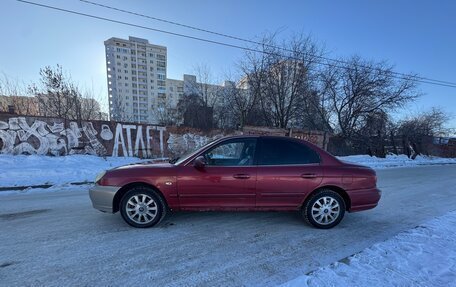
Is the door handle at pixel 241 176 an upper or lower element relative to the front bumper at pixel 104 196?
upper

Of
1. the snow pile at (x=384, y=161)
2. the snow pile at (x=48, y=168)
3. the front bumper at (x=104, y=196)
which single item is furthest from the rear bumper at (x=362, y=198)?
the snow pile at (x=384, y=161)

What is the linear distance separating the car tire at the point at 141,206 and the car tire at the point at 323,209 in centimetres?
253

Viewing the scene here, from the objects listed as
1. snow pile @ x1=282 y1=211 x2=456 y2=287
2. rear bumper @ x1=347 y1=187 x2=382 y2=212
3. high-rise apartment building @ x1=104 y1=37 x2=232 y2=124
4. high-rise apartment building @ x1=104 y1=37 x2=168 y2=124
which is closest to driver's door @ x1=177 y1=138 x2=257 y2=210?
snow pile @ x1=282 y1=211 x2=456 y2=287

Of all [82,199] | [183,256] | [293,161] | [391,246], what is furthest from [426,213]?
[82,199]

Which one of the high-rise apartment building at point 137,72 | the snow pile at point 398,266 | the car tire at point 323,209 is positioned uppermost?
the high-rise apartment building at point 137,72

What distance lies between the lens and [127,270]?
297cm

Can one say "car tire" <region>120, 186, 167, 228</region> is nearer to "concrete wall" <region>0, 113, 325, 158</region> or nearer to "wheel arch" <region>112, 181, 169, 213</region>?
"wheel arch" <region>112, 181, 169, 213</region>

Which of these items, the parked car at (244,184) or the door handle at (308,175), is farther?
the door handle at (308,175)

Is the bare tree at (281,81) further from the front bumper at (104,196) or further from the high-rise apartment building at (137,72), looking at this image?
the high-rise apartment building at (137,72)

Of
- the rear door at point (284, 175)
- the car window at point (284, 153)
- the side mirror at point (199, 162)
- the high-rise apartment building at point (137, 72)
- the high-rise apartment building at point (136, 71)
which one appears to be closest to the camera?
the side mirror at point (199, 162)

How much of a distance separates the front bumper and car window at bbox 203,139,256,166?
65.6 inches

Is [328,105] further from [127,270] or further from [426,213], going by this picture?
[127,270]

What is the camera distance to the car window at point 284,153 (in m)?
4.38

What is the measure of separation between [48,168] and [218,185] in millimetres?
8997
